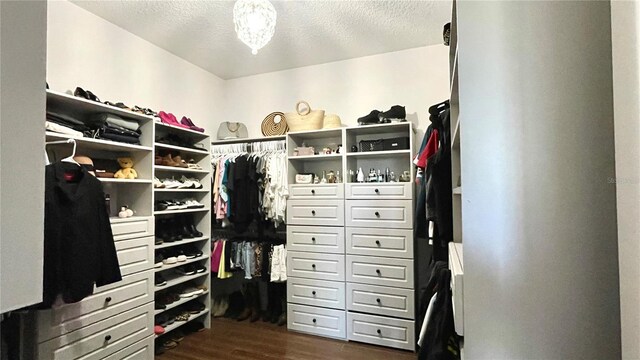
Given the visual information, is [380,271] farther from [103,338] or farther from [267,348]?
[103,338]

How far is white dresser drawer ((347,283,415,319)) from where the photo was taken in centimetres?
238

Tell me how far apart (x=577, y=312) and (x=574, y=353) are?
4.8 inches

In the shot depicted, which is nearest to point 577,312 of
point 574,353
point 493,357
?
point 574,353

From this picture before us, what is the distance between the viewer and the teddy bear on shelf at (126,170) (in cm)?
220

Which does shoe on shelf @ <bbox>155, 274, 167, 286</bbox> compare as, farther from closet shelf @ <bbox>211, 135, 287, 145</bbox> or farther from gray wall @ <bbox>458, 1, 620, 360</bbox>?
gray wall @ <bbox>458, 1, 620, 360</bbox>

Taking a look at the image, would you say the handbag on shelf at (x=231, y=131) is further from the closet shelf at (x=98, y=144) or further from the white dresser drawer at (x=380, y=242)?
the white dresser drawer at (x=380, y=242)

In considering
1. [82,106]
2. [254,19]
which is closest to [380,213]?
[254,19]

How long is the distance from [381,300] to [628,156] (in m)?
2.14

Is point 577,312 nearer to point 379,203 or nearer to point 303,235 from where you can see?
point 379,203

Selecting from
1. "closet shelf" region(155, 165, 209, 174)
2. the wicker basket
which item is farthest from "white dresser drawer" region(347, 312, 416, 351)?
"closet shelf" region(155, 165, 209, 174)

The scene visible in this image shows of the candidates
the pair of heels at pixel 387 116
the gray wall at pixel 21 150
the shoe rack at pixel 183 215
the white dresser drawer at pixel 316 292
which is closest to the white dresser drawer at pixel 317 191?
the pair of heels at pixel 387 116

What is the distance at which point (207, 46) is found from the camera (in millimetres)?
2822

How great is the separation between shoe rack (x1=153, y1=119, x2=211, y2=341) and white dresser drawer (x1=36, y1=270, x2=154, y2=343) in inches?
8.9

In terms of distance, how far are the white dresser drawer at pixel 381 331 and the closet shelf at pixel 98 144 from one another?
229cm
